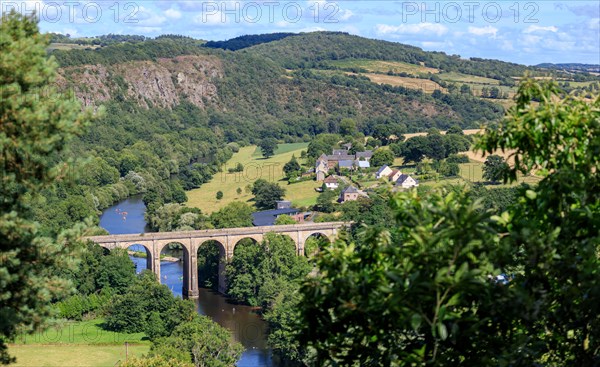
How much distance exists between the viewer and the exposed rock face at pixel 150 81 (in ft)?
530

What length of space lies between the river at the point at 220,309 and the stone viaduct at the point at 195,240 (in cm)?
155

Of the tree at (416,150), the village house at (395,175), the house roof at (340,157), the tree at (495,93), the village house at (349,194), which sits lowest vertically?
the village house at (349,194)

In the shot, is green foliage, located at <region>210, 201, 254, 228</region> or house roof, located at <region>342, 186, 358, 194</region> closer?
green foliage, located at <region>210, 201, 254, 228</region>

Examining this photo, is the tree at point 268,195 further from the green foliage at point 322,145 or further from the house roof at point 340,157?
the green foliage at point 322,145

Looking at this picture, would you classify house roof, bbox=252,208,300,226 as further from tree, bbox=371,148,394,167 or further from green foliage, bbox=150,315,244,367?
green foliage, bbox=150,315,244,367

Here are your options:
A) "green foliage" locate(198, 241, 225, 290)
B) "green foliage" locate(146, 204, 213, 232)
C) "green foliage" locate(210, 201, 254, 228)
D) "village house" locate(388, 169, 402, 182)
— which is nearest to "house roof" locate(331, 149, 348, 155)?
"village house" locate(388, 169, 402, 182)

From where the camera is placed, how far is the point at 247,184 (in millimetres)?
105312

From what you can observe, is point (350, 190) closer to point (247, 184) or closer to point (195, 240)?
point (247, 184)

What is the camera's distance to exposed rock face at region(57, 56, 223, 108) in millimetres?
161625

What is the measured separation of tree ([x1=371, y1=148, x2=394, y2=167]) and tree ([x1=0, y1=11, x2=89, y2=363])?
9803 cm

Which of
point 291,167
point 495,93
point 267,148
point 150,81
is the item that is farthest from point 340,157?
point 495,93

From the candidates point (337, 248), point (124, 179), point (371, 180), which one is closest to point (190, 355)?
point (337, 248)

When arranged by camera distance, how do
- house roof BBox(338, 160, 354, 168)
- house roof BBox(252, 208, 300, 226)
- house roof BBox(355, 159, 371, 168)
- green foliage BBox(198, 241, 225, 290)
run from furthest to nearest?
1. house roof BBox(355, 159, 371, 168)
2. house roof BBox(338, 160, 354, 168)
3. house roof BBox(252, 208, 300, 226)
4. green foliage BBox(198, 241, 225, 290)

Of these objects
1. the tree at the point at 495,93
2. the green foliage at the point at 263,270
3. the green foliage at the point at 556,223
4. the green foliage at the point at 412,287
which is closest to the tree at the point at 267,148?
the green foliage at the point at 263,270
